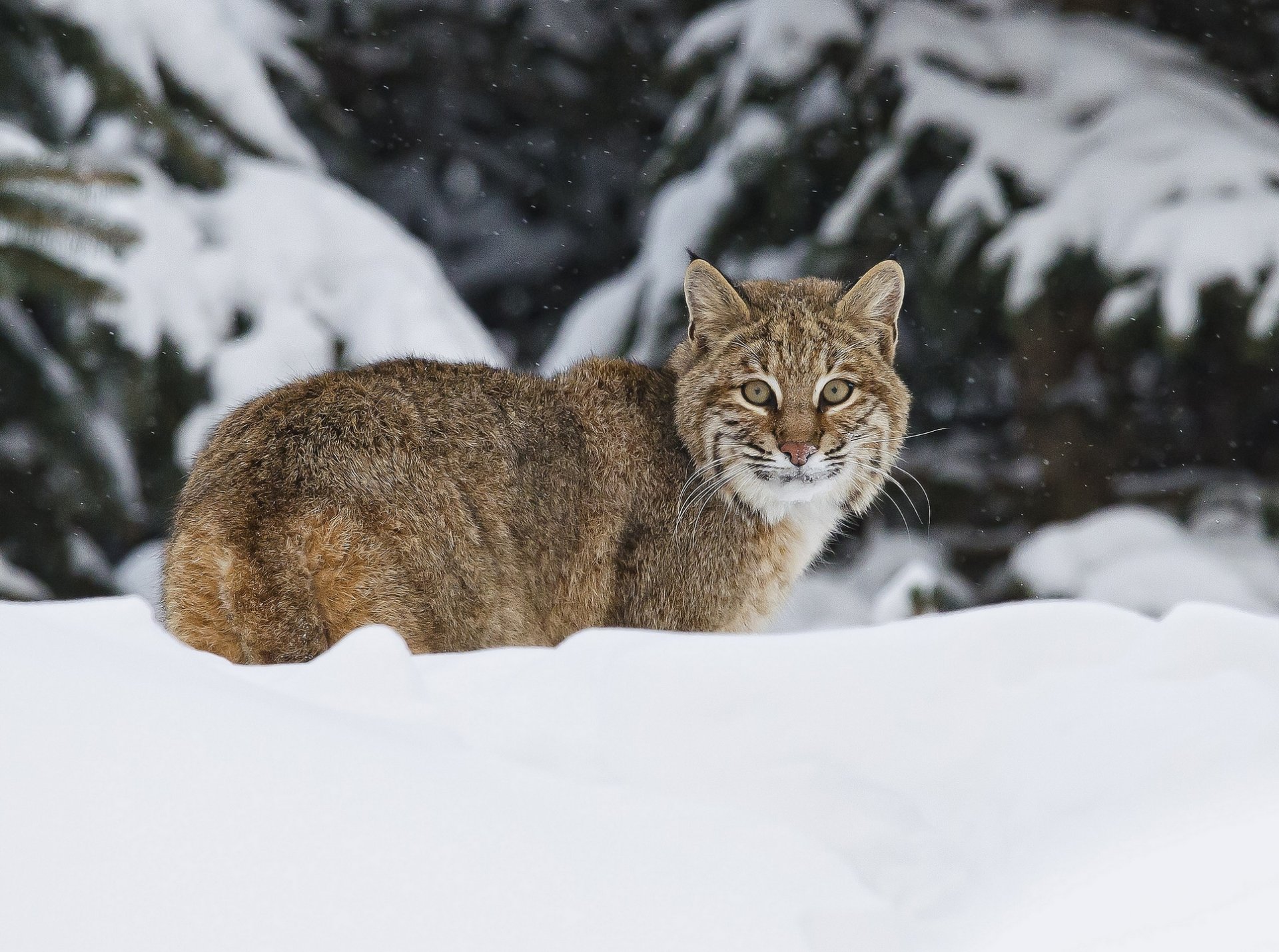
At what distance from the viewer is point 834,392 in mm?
3844

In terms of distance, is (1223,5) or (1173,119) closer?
(1173,119)

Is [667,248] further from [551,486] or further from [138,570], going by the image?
[551,486]

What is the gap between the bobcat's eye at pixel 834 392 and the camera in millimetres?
3836

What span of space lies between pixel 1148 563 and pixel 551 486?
135 inches

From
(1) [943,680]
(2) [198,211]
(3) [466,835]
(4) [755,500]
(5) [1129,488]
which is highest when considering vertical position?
(3) [466,835]

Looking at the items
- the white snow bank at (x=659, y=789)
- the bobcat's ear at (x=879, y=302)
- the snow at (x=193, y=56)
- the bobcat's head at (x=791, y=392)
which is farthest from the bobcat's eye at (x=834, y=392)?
the snow at (x=193, y=56)

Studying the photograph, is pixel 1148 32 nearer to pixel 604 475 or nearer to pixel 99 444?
pixel 604 475

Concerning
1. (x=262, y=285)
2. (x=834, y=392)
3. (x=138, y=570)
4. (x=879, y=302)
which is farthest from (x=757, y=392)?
(x=138, y=570)

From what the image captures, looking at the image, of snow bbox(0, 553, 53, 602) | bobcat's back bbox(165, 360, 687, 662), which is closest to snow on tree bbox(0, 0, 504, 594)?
snow bbox(0, 553, 53, 602)

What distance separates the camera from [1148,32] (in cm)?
718

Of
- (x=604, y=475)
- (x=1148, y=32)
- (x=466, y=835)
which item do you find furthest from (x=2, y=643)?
(x=1148, y=32)

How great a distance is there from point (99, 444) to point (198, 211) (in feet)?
3.50

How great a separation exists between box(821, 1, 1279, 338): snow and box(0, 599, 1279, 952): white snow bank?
3.96 metres

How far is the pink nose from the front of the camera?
12.2ft
